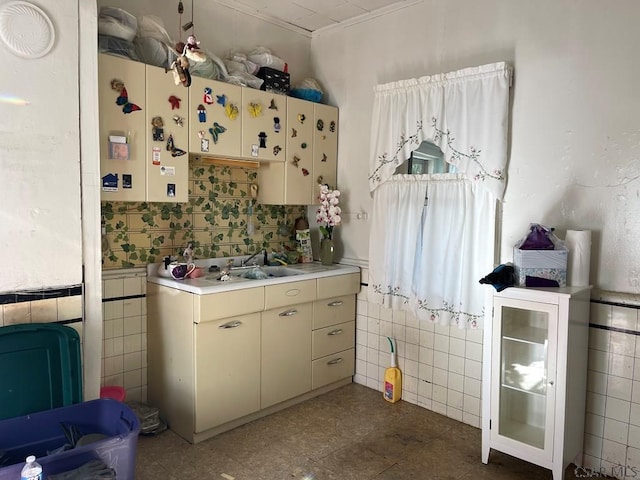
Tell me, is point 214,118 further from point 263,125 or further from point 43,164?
point 43,164

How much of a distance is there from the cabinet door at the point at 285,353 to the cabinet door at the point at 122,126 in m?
1.12

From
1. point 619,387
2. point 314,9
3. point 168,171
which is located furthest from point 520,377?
point 314,9

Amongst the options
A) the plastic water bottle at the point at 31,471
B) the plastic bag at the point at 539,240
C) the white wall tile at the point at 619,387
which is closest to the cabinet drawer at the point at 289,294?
the plastic bag at the point at 539,240

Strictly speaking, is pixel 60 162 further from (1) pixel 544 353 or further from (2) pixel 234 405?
(1) pixel 544 353

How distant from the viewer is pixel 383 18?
11.2 feet

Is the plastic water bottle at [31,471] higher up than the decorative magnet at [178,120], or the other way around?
the decorative magnet at [178,120]

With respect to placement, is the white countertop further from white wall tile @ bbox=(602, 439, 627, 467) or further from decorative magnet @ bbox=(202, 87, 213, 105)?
white wall tile @ bbox=(602, 439, 627, 467)

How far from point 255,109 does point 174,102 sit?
0.58m

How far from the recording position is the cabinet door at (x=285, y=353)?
3016 mm

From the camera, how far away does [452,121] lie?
2.96 metres

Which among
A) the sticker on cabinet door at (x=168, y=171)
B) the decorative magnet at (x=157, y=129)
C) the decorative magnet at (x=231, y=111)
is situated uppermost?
the decorative magnet at (x=231, y=111)

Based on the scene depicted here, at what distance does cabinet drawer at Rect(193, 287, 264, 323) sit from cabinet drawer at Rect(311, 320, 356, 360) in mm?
612

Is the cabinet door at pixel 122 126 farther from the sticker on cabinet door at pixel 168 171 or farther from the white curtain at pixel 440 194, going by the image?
the white curtain at pixel 440 194

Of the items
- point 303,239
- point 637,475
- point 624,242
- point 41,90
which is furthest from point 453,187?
point 41,90
